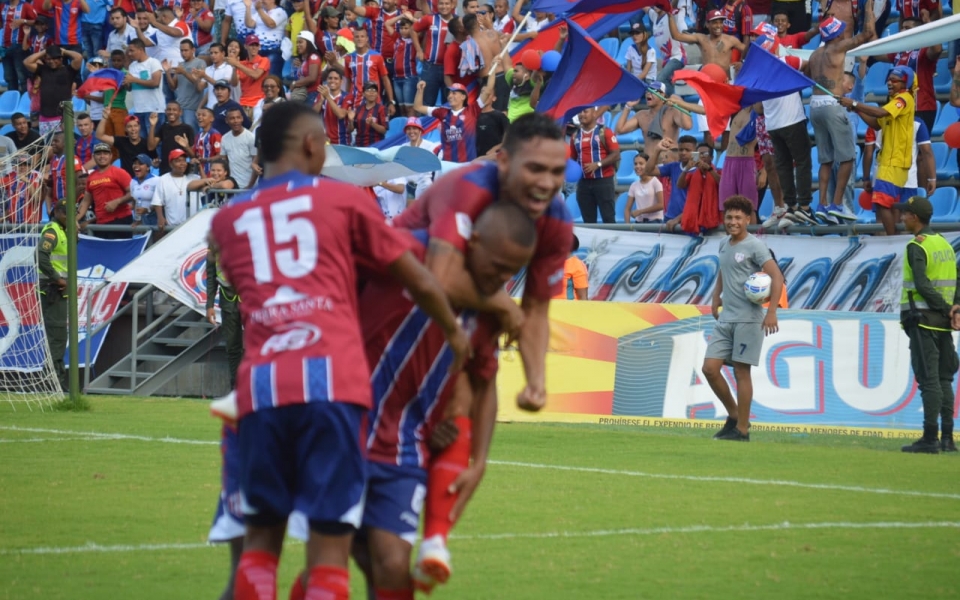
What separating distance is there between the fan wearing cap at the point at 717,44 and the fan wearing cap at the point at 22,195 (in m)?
9.23

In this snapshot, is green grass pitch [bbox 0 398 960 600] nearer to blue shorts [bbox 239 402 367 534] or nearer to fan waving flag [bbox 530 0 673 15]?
blue shorts [bbox 239 402 367 534]

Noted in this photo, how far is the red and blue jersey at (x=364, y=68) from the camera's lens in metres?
22.9

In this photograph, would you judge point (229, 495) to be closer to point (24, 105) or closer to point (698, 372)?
point (698, 372)

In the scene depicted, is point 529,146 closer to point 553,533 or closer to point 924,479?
point 553,533

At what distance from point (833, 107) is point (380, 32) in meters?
9.44

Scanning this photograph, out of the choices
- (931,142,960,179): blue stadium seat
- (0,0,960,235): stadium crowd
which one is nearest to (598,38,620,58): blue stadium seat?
(0,0,960,235): stadium crowd

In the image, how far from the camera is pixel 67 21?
2864 centimetres

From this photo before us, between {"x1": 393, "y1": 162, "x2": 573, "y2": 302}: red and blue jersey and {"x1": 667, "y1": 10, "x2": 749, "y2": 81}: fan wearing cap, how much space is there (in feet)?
45.2

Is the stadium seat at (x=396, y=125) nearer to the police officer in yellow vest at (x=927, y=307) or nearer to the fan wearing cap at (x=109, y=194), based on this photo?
the fan wearing cap at (x=109, y=194)

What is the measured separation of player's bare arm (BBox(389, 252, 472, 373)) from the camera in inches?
181

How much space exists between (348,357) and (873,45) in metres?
10.9

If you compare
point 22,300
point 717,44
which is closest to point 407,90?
point 717,44

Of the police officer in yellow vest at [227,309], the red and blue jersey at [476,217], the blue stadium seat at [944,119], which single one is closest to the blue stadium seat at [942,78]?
the blue stadium seat at [944,119]

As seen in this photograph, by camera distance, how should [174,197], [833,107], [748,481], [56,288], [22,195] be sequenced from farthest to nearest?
[174,197], [56,288], [22,195], [833,107], [748,481]
